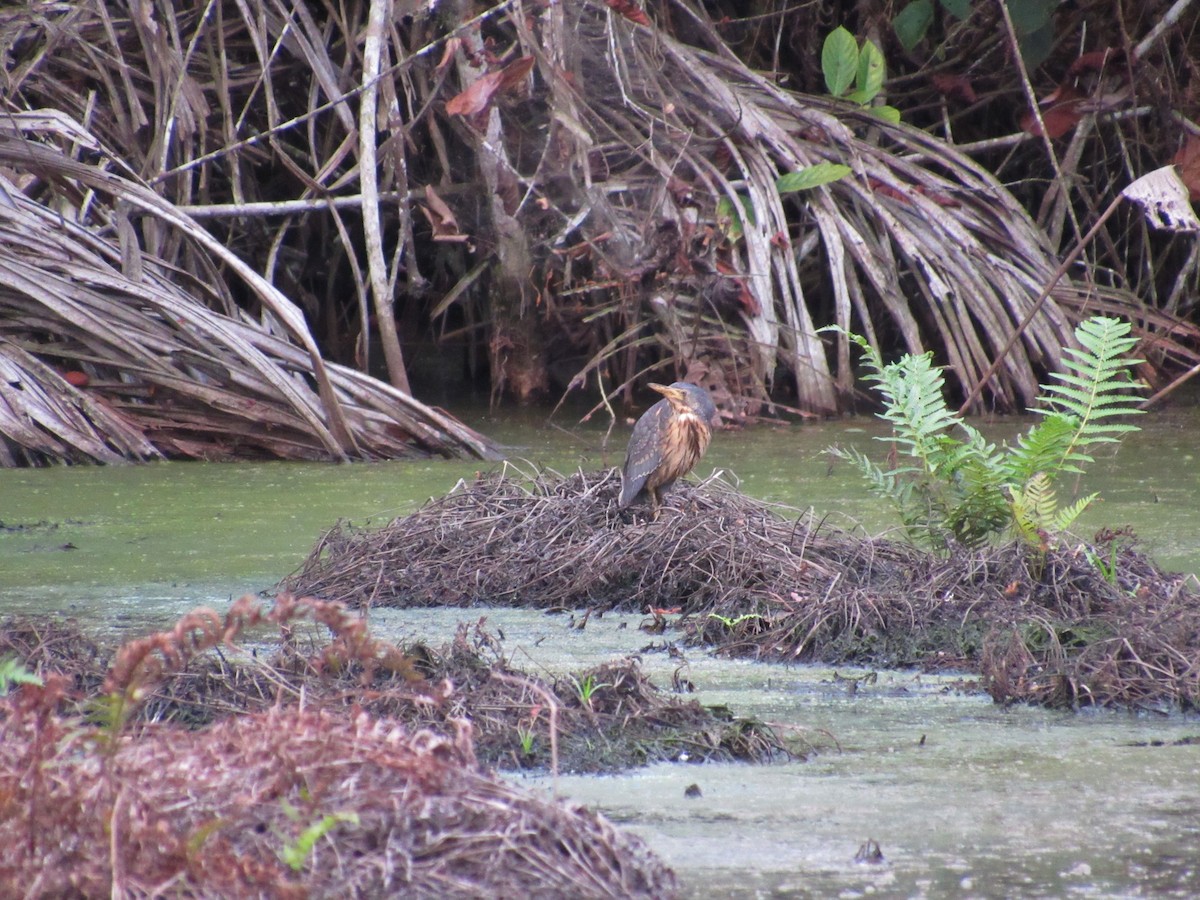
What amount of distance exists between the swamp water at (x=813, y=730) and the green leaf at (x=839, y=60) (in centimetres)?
314

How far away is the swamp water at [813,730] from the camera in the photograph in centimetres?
245

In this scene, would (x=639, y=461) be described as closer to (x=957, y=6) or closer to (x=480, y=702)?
(x=480, y=702)

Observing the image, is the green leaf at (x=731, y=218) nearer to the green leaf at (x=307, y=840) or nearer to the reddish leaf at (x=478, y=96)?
the reddish leaf at (x=478, y=96)

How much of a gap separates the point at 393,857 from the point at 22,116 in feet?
19.6

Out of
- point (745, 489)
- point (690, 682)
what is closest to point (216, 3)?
point (745, 489)

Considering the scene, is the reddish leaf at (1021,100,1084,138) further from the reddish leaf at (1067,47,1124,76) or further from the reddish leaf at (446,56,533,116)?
the reddish leaf at (446,56,533,116)

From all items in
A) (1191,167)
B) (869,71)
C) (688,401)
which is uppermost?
(869,71)

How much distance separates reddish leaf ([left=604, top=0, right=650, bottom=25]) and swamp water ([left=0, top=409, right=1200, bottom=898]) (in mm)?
2670

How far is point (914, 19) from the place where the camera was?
340 inches

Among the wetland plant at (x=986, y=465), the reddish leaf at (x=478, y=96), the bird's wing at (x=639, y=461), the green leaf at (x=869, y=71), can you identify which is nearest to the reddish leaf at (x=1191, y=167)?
the green leaf at (x=869, y=71)

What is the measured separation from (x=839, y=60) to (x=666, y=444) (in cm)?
434

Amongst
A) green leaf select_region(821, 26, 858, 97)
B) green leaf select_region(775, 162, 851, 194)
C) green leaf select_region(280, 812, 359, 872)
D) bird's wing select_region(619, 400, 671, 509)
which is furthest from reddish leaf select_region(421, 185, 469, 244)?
green leaf select_region(280, 812, 359, 872)

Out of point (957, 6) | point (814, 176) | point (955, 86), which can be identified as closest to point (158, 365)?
point (814, 176)

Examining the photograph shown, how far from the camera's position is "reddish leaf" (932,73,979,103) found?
30.5 ft
